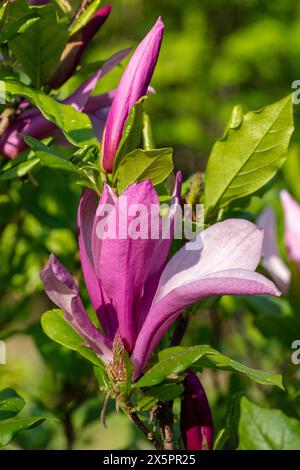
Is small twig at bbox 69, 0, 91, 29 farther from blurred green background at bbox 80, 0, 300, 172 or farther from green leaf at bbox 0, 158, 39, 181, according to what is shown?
blurred green background at bbox 80, 0, 300, 172

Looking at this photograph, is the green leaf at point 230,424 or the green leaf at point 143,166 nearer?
the green leaf at point 143,166

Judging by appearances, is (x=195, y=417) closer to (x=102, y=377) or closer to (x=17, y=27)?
(x=102, y=377)

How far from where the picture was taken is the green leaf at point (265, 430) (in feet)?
3.04

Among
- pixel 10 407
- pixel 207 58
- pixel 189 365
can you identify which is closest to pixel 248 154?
pixel 189 365

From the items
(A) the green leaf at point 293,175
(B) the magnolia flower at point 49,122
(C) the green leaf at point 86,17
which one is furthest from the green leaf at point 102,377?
(A) the green leaf at point 293,175

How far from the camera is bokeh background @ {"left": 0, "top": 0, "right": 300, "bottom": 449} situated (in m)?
1.37

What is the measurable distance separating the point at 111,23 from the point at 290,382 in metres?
6.59

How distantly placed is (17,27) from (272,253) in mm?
641

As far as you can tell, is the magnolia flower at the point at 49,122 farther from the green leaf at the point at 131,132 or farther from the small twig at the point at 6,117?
the green leaf at the point at 131,132

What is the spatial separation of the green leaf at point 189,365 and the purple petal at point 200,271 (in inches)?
1.2

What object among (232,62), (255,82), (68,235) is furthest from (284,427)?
(255,82)

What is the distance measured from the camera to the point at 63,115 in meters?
0.84

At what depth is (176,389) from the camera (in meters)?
0.75

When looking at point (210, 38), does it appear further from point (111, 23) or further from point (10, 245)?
point (10, 245)
